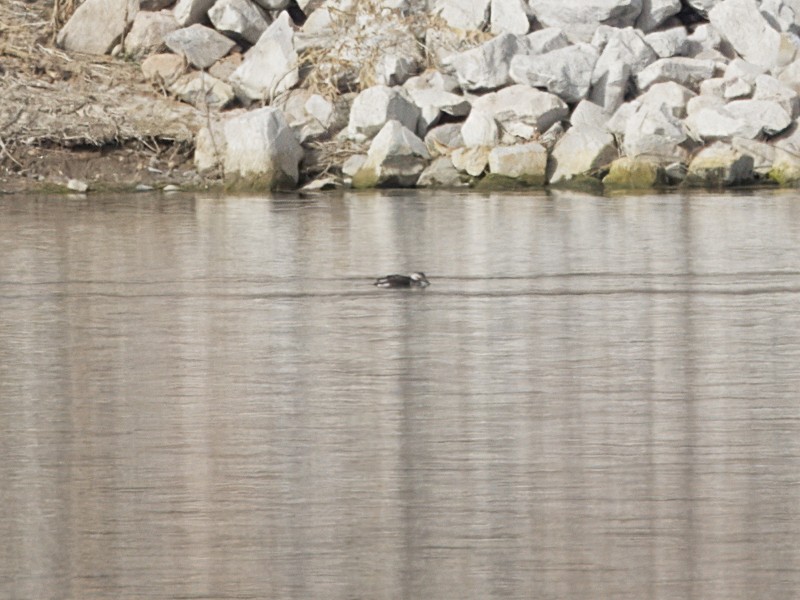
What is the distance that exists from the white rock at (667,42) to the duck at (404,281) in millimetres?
6667

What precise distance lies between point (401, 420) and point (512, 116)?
8461 millimetres

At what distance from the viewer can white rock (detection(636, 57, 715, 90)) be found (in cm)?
1386

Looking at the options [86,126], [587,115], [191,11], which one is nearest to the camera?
[587,115]

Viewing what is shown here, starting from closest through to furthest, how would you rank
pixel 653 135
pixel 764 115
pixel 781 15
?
pixel 653 135 → pixel 764 115 → pixel 781 15

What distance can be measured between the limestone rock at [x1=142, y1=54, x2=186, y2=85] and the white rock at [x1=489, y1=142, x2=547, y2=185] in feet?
9.60

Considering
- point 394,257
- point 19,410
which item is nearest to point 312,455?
point 19,410

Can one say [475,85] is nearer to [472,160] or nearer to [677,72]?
[472,160]

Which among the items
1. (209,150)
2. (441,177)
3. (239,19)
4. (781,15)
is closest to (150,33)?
(239,19)

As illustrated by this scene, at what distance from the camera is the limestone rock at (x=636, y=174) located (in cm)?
1305

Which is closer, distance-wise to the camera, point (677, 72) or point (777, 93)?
point (777, 93)

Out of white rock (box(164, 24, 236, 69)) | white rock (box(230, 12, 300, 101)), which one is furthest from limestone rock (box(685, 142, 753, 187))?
white rock (box(164, 24, 236, 69))

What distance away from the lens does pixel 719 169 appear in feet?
42.9

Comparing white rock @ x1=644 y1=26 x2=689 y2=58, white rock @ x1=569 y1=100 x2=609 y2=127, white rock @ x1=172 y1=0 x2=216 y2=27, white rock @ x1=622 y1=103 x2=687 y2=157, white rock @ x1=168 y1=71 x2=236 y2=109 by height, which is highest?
white rock @ x1=172 y1=0 x2=216 y2=27

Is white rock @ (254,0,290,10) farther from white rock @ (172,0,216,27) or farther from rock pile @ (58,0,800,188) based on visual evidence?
white rock @ (172,0,216,27)
